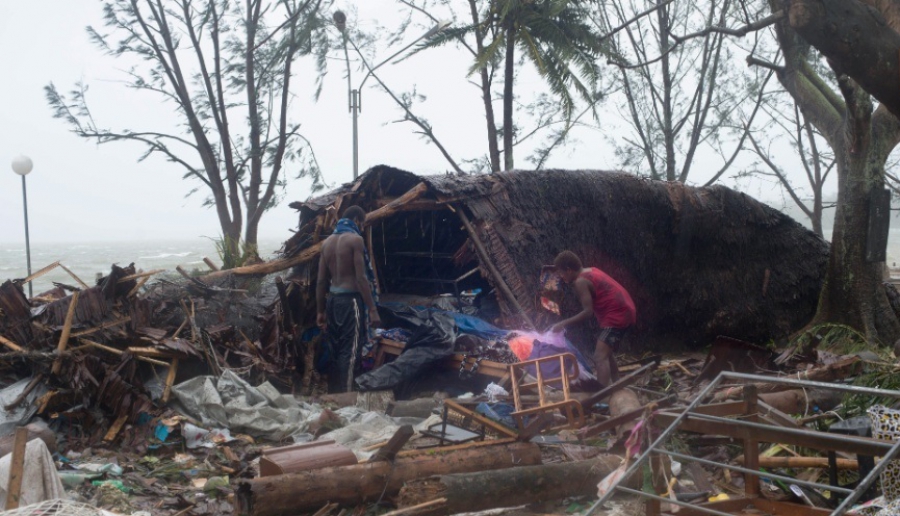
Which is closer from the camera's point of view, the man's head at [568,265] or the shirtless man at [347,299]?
the man's head at [568,265]

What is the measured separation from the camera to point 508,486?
15.6 feet

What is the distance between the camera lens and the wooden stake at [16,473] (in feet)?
10.4

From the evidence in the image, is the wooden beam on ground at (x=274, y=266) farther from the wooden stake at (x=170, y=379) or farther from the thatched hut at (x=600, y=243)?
the wooden stake at (x=170, y=379)

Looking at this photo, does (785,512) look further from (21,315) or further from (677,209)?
(677,209)

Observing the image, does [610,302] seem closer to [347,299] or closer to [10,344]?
[347,299]

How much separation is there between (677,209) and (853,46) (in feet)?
20.9

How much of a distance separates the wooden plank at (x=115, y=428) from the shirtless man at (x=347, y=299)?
2422 mm

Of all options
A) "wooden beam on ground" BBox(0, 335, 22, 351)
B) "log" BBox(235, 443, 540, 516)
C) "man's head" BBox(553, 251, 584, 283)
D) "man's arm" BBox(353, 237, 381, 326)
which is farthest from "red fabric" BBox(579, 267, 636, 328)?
"wooden beam on ground" BBox(0, 335, 22, 351)

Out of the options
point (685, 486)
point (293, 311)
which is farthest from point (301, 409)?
point (685, 486)

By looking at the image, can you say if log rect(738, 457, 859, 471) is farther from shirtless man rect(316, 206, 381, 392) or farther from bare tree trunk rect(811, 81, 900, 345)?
bare tree trunk rect(811, 81, 900, 345)

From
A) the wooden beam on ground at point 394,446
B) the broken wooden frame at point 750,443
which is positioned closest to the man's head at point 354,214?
the wooden beam on ground at point 394,446

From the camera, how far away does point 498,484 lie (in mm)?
4750

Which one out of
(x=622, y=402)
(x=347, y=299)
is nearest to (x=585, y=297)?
(x=622, y=402)

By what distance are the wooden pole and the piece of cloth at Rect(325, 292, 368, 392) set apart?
5.53 feet
